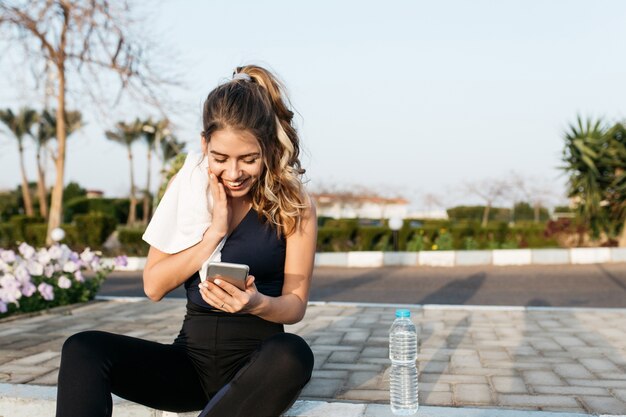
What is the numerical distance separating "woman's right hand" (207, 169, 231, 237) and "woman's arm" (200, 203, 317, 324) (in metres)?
0.28

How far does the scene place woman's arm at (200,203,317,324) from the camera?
7.32 feet

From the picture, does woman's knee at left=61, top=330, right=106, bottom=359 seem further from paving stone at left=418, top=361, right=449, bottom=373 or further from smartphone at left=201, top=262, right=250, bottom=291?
paving stone at left=418, top=361, right=449, bottom=373

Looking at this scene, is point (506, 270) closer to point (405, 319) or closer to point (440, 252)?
point (440, 252)

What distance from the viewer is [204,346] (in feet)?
8.25

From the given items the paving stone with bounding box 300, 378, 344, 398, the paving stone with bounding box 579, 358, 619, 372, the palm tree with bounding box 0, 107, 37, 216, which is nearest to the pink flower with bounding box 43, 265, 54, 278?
the paving stone with bounding box 300, 378, 344, 398

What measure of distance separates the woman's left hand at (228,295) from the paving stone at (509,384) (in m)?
1.86

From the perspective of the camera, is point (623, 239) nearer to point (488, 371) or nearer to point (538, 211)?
point (488, 371)

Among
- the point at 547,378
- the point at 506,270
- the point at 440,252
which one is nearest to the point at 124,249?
the point at 440,252

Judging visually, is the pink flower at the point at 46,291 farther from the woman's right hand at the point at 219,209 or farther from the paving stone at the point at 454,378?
the woman's right hand at the point at 219,209

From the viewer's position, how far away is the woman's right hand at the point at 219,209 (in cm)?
246

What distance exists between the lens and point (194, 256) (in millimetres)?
2463

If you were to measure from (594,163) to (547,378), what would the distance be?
470 inches

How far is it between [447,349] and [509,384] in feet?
3.51

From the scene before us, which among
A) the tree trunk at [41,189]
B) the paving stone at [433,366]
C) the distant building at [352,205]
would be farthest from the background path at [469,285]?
the distant building at [352,205]
